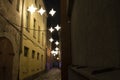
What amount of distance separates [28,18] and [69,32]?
809 cm

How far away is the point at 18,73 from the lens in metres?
12.3

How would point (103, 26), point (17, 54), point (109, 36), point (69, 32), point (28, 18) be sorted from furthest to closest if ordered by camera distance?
point (28, 18), point (17, 54), point (69, 32), point (103, 26), point (109, 36)

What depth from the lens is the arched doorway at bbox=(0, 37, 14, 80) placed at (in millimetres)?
10898

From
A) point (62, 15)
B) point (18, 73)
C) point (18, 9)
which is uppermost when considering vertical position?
point (18, 9)

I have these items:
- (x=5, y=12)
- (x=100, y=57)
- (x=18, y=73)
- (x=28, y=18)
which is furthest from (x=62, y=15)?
(x=28, y=18)

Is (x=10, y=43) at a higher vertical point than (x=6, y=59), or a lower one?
higher

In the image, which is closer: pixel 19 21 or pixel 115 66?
pixel 115 66

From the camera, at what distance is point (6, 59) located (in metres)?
11.1

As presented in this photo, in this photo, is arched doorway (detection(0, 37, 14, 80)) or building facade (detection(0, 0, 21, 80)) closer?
building facade (detection(0, 0, 21, 80))

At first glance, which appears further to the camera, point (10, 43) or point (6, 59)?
point (6, 59)

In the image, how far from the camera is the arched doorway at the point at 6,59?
1090 cm

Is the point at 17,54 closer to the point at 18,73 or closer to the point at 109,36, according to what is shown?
the point at 18,73

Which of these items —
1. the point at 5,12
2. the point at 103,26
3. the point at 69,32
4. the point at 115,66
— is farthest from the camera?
the point at 5,12

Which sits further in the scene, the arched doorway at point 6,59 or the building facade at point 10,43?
the arched doorway at point 6,59
